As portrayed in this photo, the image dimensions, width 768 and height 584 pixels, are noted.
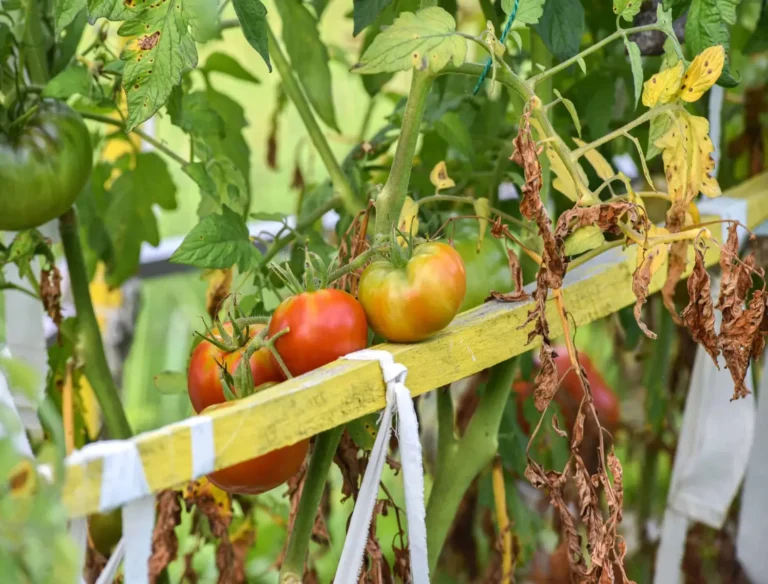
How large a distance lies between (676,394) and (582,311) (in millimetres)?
771

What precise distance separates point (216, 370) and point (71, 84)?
0.35m

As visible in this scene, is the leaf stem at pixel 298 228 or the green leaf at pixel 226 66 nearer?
the leaf stem at pixel 298 228

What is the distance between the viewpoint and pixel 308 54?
891 millimetres

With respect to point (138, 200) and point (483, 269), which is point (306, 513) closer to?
point (483, 269)

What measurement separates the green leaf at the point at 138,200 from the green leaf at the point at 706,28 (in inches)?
26.0

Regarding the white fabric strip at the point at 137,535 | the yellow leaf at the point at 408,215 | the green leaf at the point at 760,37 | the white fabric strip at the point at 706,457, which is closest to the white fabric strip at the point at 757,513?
the white fabric strip at the point at 706,457

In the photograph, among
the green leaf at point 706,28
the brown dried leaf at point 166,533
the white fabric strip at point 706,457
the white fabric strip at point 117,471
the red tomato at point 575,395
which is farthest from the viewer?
the red tomato at point 575,395

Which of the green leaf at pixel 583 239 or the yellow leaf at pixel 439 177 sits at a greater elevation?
the yellow leaf at pixel 439 177

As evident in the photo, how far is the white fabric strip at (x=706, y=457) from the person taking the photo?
100 cm

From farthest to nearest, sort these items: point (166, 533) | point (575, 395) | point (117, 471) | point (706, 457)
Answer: point (575, 395) < point (706, 457) < point (166, 533) < point (117, 471)

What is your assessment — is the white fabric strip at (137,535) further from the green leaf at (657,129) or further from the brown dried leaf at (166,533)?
the green leaf at (657,129)

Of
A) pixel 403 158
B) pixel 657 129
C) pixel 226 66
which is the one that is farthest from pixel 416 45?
pixel 226 66

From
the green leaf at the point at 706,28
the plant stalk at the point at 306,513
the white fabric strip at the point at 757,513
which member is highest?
the green leaf at the point at 706,28

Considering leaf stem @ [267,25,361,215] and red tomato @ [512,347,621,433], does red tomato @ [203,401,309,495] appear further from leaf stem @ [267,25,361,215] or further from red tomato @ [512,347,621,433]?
red tomato @ [512,347,621,433]
